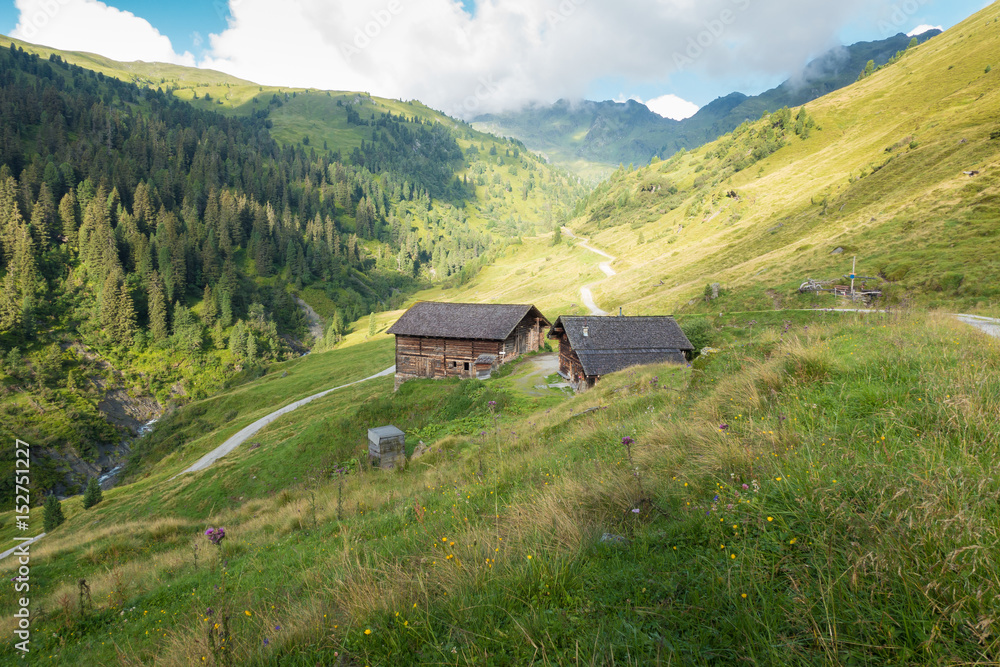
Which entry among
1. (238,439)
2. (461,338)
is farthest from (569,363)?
(238,439)

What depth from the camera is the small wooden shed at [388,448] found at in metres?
16.7

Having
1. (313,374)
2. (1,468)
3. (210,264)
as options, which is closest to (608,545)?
(313,374)

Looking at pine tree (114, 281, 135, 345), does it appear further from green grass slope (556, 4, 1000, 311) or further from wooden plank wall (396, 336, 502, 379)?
green grass slope (556, 4, 1000, 311)

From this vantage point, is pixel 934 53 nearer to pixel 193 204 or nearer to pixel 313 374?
pixel 313 374

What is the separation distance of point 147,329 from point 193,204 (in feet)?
188

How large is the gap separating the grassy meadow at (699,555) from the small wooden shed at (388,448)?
805cm

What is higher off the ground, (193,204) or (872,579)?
(193,204)

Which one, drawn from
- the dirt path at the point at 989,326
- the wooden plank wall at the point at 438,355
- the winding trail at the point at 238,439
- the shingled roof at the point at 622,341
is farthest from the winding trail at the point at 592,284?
the dirt path at the point at 989,326

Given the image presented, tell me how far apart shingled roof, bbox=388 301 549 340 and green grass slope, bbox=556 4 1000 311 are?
24940 millimetres

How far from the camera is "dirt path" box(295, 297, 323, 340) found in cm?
12694

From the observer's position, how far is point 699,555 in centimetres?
339

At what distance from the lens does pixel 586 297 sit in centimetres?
7762

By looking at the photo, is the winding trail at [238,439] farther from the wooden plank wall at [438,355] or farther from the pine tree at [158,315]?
the pine tree at [158,315]

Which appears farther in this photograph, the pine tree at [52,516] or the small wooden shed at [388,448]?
the pine tree at [52,516]
